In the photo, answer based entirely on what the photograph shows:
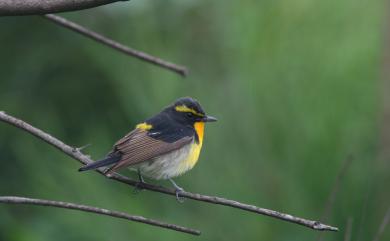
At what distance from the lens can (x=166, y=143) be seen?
4.27 m

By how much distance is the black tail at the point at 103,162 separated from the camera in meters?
3.26

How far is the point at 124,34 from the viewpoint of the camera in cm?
598

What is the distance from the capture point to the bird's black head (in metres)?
4.43

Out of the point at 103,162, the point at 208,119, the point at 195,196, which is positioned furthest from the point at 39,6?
the point at 208,119

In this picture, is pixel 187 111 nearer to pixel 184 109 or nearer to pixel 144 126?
pixel 184 109

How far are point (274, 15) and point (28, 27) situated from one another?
2544 millimetres

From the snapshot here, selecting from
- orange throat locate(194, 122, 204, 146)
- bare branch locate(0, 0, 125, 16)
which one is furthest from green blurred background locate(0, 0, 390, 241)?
bare branch locate(0, 0, 125, 16)

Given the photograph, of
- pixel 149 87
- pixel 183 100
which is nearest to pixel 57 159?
pixel 149 87

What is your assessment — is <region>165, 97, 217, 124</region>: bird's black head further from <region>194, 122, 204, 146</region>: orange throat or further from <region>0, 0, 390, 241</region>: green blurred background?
<region>0, 0, 390, 241</region>: green blurred background

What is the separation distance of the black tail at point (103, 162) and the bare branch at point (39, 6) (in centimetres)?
81

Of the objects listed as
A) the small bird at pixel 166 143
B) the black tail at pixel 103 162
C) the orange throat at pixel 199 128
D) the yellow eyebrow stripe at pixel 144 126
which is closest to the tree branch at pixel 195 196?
the black tail at pixel 103 162

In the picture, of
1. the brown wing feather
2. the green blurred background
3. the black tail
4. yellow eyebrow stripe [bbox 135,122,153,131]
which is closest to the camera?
the black tail

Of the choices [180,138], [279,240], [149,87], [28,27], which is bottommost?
[279,240]

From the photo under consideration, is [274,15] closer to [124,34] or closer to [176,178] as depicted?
[176,178]
